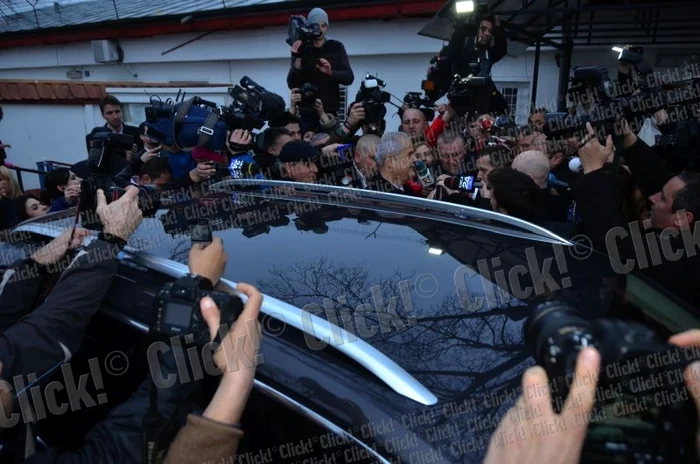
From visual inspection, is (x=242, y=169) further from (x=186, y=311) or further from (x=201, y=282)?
(x=186, y=311)

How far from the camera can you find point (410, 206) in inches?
102

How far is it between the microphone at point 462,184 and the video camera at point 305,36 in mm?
2419

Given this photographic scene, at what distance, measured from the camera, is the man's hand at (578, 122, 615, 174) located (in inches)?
117

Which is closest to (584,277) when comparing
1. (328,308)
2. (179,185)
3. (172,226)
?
(328,308)

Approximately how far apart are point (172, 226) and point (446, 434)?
156 centimetres

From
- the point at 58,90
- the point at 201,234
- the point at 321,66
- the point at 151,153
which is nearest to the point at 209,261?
the point at 201,234

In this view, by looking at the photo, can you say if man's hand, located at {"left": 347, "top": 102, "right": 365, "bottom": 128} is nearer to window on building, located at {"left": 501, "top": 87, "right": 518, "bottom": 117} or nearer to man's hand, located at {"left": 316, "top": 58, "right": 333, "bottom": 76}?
man's hand, located at {"left": 316, "top": 58, "right": 333, "bottom": 76}

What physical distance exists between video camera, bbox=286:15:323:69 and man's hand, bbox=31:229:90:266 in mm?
3501

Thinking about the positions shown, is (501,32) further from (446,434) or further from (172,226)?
(446,434)

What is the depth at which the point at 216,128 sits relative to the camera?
387 centimetres

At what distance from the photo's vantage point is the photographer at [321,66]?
5480 millimetres

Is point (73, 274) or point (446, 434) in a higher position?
point (73, 274)

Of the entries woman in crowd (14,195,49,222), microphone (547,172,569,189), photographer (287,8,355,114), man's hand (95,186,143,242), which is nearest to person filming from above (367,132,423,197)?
microphone (547,172,569,189)

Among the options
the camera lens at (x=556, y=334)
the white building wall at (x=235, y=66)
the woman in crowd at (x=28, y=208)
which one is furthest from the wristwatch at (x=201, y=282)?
the white building wall at (x=235, y=66)
